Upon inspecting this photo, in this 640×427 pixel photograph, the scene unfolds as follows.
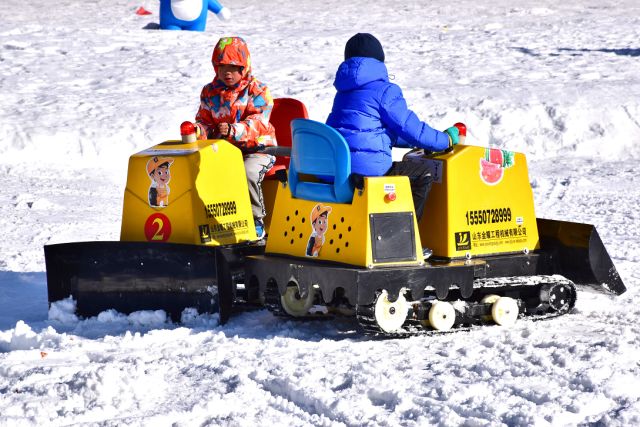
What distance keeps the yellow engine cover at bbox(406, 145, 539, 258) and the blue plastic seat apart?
0.62 m

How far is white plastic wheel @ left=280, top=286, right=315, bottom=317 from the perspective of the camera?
657 centimetres

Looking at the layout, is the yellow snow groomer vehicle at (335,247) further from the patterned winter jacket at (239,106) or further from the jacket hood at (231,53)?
the jacket hood at (231,53)

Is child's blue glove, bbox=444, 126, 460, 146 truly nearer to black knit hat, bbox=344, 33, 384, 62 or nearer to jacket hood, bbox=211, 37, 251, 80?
black knit hat, bbox=344, 33, 384, 62

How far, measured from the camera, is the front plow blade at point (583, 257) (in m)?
6.75

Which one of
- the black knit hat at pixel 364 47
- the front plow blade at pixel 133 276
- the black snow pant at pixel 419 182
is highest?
the black knit hat at pixel 364 47

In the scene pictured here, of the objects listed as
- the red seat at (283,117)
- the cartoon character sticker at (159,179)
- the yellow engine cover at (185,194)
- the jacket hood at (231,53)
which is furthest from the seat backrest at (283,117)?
the cartoon character sticker at (159,179)

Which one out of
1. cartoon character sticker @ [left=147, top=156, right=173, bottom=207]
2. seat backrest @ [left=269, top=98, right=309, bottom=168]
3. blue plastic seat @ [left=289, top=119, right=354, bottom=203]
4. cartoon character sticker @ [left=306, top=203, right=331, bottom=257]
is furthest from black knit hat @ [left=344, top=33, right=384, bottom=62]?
seat backrest @ [left=269, top=98, right=309, bottom=168]

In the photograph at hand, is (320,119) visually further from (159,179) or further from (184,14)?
(159,179)

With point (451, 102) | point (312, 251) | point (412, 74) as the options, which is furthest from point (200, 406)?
point (412, 74)

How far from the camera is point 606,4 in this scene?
2494 centimetres

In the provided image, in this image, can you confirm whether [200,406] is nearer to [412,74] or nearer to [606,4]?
[412,74]

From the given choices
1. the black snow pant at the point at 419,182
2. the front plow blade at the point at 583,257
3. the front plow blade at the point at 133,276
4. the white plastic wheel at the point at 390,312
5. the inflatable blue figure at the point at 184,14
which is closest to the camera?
the white plastic wheel at the point at 390,312

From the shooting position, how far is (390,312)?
609cm

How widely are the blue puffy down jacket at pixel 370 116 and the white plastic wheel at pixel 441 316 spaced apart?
0.81 metres
